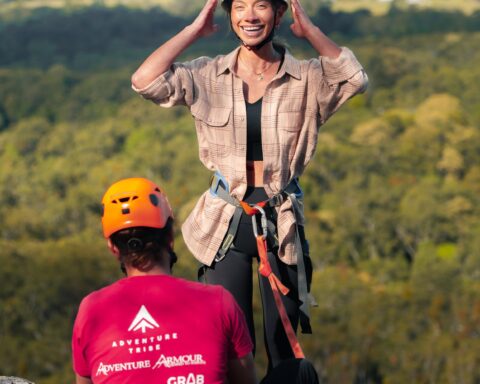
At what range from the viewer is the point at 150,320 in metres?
3.96

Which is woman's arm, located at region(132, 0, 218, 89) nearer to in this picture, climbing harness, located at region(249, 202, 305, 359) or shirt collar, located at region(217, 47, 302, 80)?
shirt collar, located at region(217, 47, 302, 80)

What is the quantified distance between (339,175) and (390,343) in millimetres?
32398

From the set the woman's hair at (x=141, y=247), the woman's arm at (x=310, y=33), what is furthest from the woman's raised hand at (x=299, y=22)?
the woman's hair at (x=141, y=247)

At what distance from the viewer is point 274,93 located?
5.15 metres

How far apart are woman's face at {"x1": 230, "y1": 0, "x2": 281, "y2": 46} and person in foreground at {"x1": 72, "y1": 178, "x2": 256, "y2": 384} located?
3.92 feet

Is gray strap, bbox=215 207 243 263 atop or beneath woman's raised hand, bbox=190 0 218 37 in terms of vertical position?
beneath

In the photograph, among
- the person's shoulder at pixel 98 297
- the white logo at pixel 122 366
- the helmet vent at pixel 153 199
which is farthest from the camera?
the helmet vent at pixel 153 199

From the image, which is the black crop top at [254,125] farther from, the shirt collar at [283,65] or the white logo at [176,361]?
the white logo at [176,361]

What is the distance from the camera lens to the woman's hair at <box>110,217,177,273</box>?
4.04 meters

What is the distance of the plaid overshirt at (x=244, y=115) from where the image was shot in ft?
16.8

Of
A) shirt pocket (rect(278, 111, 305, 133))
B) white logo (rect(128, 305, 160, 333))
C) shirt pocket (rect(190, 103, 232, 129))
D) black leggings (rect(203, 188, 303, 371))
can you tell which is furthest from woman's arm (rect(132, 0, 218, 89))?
white logo (rect(128, 305, 160, 333))

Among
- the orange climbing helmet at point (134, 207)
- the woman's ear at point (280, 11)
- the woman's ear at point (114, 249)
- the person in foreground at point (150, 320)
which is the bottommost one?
the person in foreground at point (150, 320)

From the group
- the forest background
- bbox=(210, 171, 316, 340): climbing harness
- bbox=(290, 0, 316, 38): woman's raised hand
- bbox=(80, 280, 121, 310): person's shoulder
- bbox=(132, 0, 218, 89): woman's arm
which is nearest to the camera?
bbox=(80, 280, 121, 310): person's shoulder

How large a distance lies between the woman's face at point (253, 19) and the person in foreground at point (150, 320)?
1194 mm
